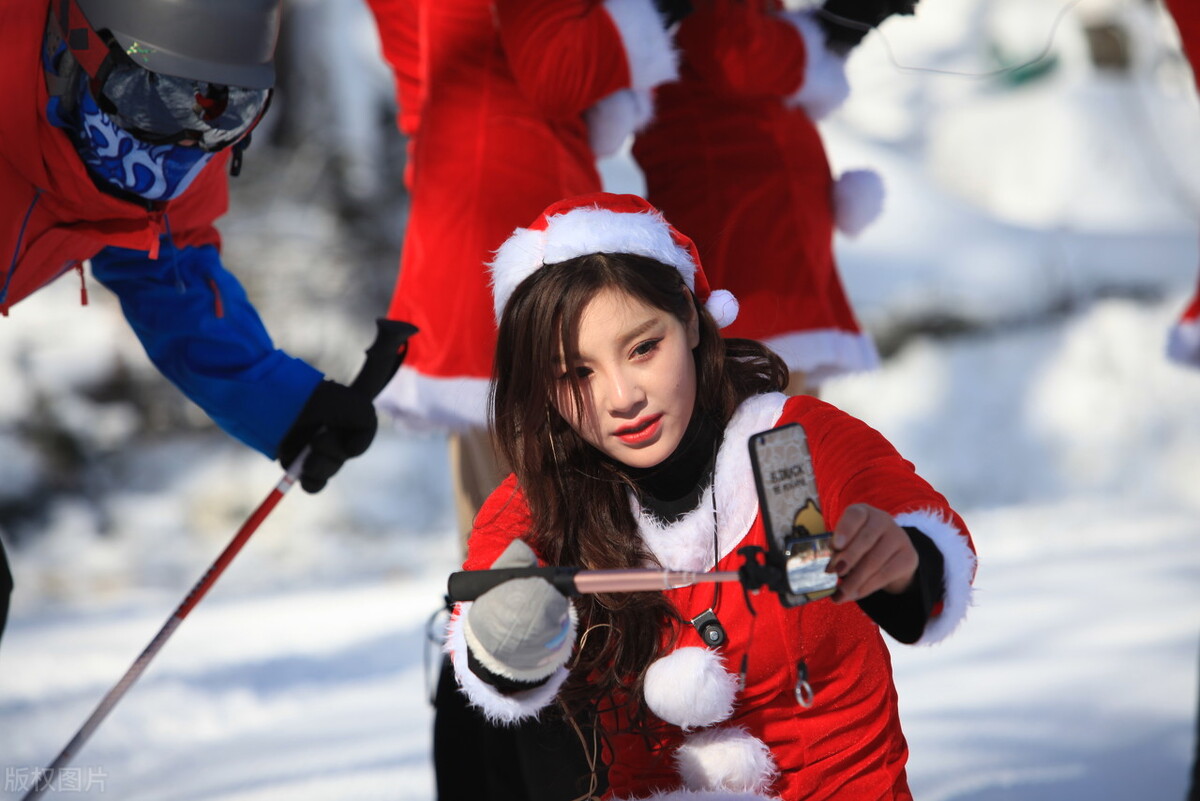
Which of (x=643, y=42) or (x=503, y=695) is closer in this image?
(x=503, y=695)

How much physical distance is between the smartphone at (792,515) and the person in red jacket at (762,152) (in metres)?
0.66

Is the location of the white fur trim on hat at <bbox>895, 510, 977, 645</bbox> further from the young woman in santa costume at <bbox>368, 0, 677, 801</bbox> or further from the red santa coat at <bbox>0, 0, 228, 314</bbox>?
the red santa coat at <bbox>0, 0, 228, 314</bbox>

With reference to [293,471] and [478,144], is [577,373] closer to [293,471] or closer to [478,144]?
[478,144]

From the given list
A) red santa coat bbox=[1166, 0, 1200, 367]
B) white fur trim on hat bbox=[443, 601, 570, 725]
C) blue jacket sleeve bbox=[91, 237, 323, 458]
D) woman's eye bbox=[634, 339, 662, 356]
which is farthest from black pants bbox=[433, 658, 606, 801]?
red santa coat bbox=[1166, 0, 1200, 367]

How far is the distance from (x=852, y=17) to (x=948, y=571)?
2.96 feet

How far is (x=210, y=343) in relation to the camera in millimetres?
1743

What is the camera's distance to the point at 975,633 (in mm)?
2482

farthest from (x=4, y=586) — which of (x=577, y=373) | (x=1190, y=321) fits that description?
(x=1190, y=321)

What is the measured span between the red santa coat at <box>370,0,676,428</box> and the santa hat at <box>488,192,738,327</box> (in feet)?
1.31

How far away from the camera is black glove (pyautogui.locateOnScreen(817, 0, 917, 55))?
158 cm

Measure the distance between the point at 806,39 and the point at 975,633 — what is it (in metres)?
1.36

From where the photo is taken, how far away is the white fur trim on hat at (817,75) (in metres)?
1.64

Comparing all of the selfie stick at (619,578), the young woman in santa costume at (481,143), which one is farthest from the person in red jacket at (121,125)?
the selfie stick at (619,578)

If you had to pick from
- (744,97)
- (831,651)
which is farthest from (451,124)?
(831,651)
